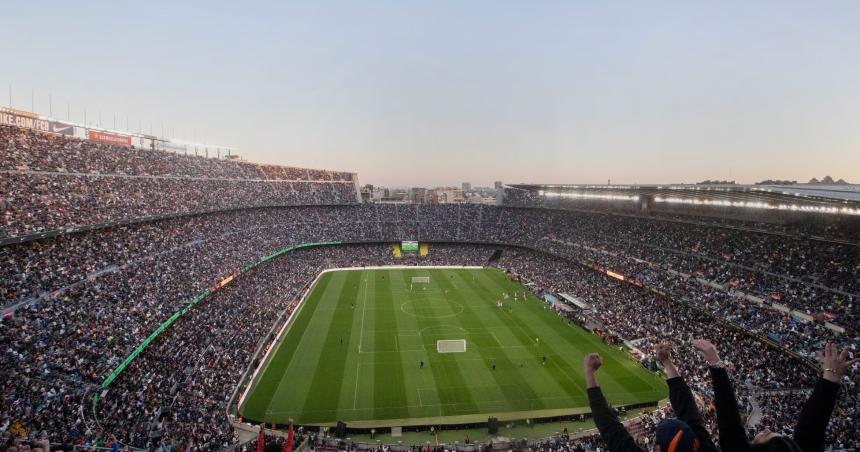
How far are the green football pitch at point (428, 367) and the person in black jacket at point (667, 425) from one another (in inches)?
872

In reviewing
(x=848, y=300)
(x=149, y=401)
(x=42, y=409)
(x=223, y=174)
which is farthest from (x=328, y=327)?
(x=848, y=300)

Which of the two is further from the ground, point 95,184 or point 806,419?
point 95,184

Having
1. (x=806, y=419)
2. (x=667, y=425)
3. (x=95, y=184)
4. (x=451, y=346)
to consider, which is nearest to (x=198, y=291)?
(x=95, y=184)

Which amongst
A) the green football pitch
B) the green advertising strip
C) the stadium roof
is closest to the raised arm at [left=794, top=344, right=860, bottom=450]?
the green football pitch

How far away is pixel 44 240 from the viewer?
26.6 m

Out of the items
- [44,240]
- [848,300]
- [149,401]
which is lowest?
[149,401]

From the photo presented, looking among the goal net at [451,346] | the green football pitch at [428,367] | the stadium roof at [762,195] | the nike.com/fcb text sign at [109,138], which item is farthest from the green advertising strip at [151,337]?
the stadium roof at [762,195]

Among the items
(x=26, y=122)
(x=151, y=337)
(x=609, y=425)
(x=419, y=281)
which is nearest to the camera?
(x=609, y=425)

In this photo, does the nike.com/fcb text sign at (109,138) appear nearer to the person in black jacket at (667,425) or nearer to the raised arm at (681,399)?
the person in black jacket at (667,425)

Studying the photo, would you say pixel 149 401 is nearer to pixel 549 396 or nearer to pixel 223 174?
pixel 549 396

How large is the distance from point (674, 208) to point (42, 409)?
52.7 m

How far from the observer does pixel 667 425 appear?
8.30 feet

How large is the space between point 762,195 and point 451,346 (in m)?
24.6

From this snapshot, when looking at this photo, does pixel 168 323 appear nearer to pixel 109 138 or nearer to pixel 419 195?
pixel 109 138
